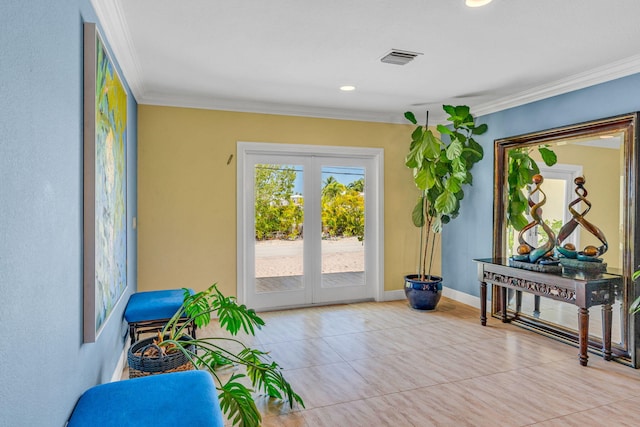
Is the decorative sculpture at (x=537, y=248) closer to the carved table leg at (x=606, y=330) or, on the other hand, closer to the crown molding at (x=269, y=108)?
the carved table leg at (x=606, y=330)

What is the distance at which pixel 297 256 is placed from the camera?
4.93 meters

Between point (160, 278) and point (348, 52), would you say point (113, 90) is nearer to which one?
point (348, 52)

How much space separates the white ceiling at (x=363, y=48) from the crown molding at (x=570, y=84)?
0.04ft

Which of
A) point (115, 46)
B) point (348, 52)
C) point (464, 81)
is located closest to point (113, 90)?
point (115, 46)

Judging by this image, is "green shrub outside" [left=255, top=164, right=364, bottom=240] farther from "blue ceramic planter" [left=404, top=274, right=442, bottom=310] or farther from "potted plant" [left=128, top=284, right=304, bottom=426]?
"potted plant" [left=128, top=284, right=304, bottom=426]

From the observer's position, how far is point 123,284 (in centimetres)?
302

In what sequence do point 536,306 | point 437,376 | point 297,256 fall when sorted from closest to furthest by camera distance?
point 437,376
point 536,306
point 297,256

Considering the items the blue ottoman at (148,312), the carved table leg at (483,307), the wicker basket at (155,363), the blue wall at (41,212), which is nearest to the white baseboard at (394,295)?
the carved table leg at (483,307)

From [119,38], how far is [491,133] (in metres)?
3.92

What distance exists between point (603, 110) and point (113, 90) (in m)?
3.88

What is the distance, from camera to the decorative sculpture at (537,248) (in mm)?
3764

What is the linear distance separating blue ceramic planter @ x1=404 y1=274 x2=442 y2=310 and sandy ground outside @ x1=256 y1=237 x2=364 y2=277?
2.47 feet

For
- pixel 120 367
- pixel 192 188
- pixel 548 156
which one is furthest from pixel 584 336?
pixel 192 188

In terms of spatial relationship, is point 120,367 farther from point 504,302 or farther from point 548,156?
point 548,156
